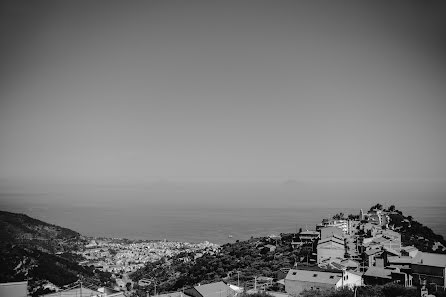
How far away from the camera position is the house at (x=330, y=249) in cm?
2362

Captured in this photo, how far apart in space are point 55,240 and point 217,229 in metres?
38.3

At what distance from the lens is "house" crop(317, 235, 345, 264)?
77.5 ft

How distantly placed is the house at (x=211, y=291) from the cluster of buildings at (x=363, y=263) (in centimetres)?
274

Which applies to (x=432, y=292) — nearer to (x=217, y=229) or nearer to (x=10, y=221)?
(x=10, y=221)

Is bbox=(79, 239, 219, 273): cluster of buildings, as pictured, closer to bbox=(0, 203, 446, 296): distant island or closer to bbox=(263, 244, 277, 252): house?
bbox=(0, 203, 446, 296): distant island

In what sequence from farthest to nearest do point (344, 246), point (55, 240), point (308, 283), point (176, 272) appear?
point (55, 240) → point (176, 272) → point (344, 246) → point (308, 283)

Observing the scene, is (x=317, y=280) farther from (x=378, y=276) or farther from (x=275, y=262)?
(x=275, y=262)

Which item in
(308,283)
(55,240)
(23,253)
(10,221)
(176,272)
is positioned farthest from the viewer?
(55,240)

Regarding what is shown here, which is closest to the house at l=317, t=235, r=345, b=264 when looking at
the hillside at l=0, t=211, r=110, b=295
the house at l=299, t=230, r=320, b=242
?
the house at l=299, t=230, r=320, b=242

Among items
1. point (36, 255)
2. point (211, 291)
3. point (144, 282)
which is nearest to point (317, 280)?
point (211, 291)

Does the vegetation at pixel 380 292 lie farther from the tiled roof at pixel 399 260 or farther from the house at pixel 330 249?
the house at pixel 330 249

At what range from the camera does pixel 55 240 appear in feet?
155

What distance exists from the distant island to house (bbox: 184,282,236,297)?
28.3 inches

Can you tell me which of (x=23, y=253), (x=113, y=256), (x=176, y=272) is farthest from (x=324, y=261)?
(x=113, y=256)
